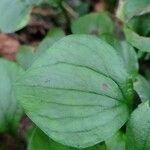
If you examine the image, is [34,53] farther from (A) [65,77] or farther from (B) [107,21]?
(A) [65,77]

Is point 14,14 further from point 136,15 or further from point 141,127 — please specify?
point 141,127

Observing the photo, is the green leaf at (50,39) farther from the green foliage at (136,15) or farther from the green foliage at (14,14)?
the green foliage at (136,15)

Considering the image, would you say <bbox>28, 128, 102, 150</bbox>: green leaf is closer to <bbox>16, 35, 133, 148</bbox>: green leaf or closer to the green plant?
the green plant

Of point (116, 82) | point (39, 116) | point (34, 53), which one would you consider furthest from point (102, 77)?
point (34, 53)

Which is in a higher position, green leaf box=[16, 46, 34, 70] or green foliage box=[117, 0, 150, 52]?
green foliage box=[117, 0, 150, 52]

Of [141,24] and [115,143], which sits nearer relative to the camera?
[115,143]

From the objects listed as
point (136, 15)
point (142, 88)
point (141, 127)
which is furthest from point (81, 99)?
point (136, 15)

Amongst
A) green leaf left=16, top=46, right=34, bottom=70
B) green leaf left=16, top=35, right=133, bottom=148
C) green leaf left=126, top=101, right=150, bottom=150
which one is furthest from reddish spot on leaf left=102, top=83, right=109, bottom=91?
green leaf left=16, top=46, right=34, bottom=70

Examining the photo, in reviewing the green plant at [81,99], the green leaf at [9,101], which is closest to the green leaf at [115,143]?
the green plant at [81,99]
